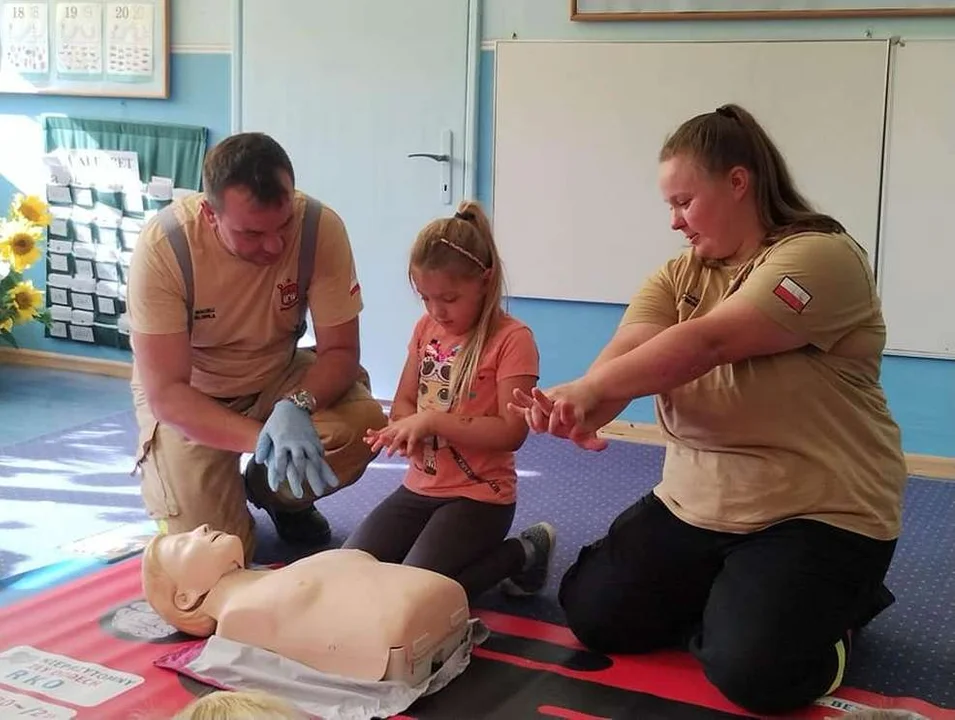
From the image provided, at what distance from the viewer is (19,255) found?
330 centimetres

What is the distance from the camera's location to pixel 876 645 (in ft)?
5.61

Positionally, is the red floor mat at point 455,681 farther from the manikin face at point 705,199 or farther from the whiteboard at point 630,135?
the whiteboard at point 630,135

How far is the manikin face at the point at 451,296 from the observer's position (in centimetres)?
175

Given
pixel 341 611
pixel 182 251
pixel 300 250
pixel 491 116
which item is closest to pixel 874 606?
pixel 341 611

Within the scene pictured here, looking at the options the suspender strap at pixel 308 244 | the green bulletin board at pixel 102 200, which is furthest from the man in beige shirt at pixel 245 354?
the green bulletin board at pixel 102 200

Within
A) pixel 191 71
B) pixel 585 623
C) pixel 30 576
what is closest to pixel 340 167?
pixel 191 71

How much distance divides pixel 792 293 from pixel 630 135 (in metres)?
1.73

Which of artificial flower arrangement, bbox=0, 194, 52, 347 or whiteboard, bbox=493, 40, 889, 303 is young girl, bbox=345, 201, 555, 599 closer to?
whiteboard, bbox=493, 40, 889, 303

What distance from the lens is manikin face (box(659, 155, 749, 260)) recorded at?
151cm

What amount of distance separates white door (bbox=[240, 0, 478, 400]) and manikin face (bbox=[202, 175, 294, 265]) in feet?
4.85

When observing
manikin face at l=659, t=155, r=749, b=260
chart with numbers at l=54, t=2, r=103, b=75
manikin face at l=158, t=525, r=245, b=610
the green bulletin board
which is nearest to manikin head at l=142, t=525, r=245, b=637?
manikin face at l=158, t=525, r=245, b=610

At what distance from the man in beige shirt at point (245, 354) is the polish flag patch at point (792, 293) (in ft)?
2.50

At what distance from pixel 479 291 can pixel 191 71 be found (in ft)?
7.48

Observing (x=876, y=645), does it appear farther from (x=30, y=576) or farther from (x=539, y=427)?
(x=30, y=576)
